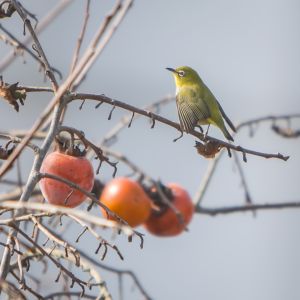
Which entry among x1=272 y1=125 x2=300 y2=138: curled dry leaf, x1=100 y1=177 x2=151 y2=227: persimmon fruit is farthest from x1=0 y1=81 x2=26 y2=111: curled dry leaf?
x1=272 y1=125 x2=300 y2=138: curled dry leaf

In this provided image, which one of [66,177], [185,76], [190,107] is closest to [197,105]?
[190,107]

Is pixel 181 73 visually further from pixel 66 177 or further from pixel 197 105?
pixel 66 177

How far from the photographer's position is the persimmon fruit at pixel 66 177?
2119 millimetres

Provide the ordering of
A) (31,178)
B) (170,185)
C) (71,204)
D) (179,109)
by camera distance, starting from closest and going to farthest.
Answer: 1. (31,178)
2. (71,204)
3. (179,109)
4. (170,185)

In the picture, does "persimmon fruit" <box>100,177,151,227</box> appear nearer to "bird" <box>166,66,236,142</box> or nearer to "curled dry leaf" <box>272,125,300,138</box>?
"bird" <box>166,66,236,142</box>

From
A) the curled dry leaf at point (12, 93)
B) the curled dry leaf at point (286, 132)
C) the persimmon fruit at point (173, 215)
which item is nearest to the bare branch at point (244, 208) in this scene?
the persimmon fruit at point (173, 215)

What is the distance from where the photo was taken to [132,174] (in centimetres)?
385

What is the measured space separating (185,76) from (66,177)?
2.33 meters

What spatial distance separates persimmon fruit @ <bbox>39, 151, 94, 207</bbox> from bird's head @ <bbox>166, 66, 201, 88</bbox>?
2077 millimetres

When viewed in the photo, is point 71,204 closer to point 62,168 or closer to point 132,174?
point 62,168

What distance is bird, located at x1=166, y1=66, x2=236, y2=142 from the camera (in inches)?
128

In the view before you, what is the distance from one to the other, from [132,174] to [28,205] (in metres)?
2.61

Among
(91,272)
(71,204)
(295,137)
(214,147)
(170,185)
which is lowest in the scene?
(91,272)

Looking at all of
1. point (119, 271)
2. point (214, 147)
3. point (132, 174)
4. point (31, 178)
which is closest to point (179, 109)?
point (132, 174)
